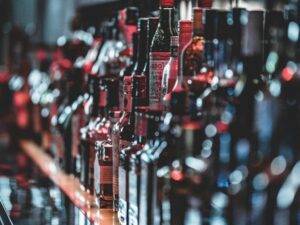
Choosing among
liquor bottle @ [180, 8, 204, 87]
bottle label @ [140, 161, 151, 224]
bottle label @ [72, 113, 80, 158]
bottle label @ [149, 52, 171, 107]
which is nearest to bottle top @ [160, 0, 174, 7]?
bottle label @ [149, 52, 171, 107]

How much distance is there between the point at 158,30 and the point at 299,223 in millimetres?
703

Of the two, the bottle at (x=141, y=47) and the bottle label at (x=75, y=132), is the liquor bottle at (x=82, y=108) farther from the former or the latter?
the bottle at (x=141, y=47)

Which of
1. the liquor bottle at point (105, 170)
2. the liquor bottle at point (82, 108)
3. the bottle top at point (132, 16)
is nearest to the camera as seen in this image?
the liquor bottle at point (105, 170)

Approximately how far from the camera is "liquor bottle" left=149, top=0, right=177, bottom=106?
1.58 meters

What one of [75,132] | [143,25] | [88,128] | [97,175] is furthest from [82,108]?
[143,25]

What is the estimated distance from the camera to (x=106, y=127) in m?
1.88

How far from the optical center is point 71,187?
6.83 feet

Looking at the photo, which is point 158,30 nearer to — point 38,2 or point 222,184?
point 222,184

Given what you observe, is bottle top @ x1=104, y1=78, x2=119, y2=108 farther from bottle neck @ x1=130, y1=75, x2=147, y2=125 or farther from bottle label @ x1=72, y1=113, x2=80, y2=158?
bottle label @ x1=72, y1=113, x2=80, y2=158

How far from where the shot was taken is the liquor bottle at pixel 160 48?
62.4 inches

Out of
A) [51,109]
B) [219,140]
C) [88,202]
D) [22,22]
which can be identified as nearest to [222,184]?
[219,140]

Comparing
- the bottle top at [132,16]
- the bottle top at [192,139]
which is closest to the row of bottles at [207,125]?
the bottle top at [192,139]

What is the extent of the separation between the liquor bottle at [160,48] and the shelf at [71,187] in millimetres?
278

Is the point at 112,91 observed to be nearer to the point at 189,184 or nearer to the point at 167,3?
the point at 167,3
